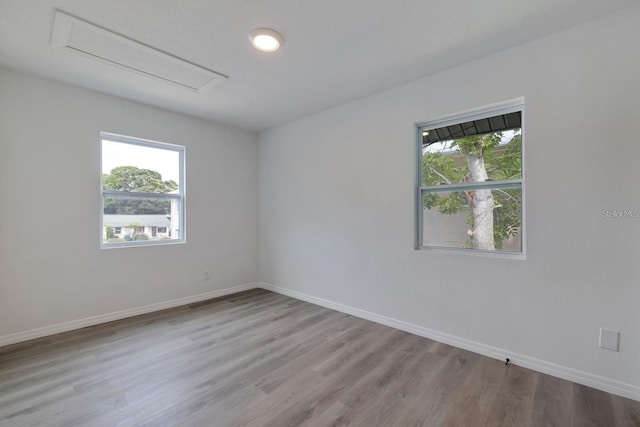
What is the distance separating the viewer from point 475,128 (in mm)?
2658

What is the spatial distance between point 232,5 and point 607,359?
3473 mm

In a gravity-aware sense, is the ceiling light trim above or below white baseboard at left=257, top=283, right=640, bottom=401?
above

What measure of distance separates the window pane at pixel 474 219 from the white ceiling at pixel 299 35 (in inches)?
47.9

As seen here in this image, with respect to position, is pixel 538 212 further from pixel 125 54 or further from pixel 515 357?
pixel 125 54

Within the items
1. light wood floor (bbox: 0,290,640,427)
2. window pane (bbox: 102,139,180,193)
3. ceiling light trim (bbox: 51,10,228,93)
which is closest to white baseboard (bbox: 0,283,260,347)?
light wood floor (bbox: 0,290,640,427)

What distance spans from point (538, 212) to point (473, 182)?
0.58m

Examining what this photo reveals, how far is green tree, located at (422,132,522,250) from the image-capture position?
7.98 ft

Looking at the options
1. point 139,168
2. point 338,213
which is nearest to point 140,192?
point 139,168

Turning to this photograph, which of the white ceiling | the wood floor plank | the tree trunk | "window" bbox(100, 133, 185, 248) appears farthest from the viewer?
"window" bbox(100, 133, 185, 248)

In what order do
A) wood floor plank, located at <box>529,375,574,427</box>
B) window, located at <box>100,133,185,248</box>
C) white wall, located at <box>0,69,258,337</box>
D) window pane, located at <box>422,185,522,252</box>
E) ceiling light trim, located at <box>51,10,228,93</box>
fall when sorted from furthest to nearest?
window, located at <box>100,133,185,248</box> → white wall, located at <box>0,69,258,337</box> → window pane, located at <box>422,185,522,252</box> → ceiling light trim, located at <box>51,10,228,93</box> → wood floor plank, located at <box>529,375,574,427</box>

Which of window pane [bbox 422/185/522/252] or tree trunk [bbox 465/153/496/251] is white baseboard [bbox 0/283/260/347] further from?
tree trunk [bbox 465/153/496/251]

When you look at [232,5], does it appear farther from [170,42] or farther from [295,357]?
[295,357]

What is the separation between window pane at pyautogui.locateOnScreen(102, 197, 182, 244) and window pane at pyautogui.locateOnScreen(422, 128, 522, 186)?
3.26 m

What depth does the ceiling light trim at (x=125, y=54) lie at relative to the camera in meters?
2.06
